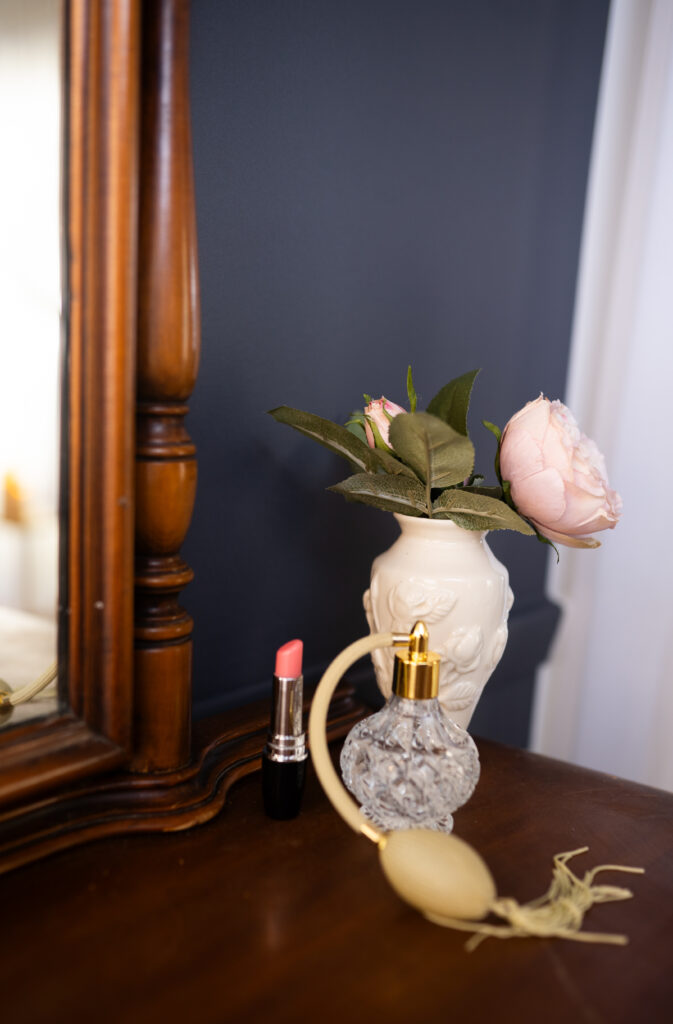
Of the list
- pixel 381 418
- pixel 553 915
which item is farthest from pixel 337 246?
pixel 553 915

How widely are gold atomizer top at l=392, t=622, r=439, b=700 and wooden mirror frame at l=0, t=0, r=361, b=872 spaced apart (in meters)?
0.13

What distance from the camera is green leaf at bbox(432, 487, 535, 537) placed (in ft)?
1.77

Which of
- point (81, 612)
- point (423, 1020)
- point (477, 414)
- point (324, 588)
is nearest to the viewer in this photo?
point (423, 1020)

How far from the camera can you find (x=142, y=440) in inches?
18.7

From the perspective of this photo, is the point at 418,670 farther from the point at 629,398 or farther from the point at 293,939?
the point at 629,398

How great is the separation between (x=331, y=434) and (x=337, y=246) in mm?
207

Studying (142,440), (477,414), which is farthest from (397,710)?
(477,414)

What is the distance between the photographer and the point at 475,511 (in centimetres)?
55

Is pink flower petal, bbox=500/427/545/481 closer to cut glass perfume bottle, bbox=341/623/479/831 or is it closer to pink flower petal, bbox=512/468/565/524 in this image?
pink flower petal, bbox=512/468/565/524

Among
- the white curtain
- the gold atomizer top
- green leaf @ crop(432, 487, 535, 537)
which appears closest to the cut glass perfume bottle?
the gold atomizer top

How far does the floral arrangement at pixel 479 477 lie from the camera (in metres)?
0.54

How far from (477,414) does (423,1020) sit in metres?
0.65

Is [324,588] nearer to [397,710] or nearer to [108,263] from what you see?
[397,710]

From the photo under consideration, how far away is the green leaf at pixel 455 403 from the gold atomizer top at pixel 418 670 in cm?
17
